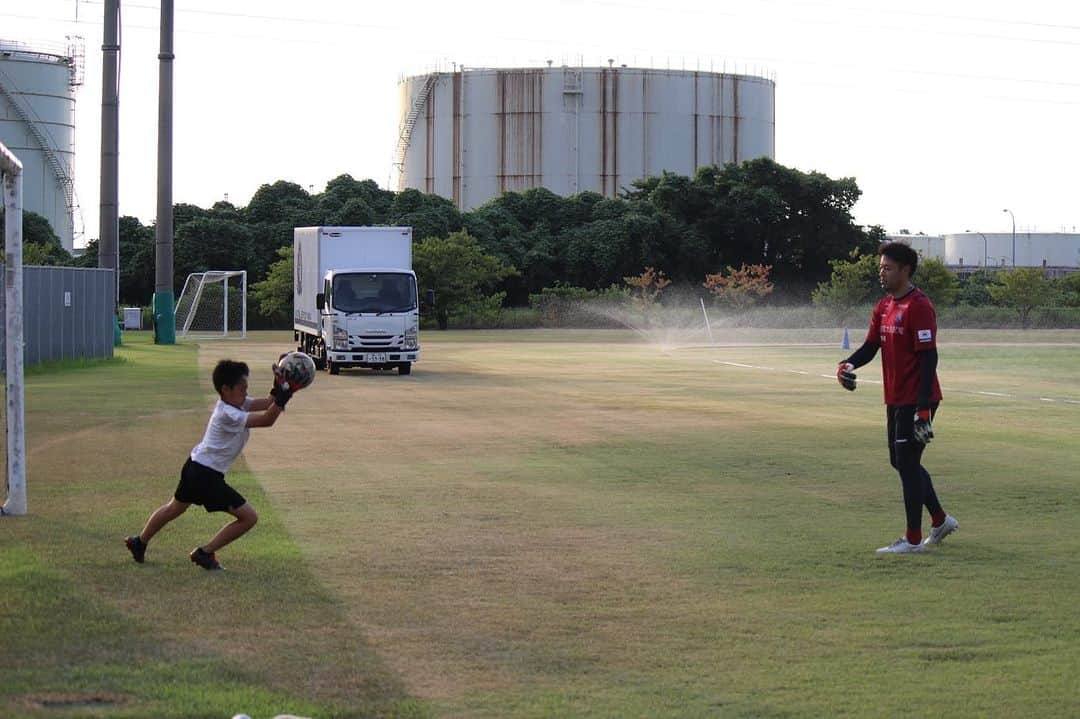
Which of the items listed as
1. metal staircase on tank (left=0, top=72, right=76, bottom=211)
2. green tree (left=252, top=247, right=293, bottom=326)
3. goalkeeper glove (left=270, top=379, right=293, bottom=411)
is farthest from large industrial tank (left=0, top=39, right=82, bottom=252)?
goalkeeper glove (left=270, top=379, right=293, bottom=411)

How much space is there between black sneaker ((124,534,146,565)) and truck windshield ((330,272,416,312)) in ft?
86.9

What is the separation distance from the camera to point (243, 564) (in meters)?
10.1

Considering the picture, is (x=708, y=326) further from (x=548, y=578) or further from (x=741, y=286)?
(x=548, y=578)

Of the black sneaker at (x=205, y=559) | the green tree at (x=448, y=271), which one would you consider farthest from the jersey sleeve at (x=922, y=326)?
the green tree at (x=448, y=271)

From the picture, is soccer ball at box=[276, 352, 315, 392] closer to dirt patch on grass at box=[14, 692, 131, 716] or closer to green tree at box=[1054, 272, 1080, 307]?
dirt patch on grass at box=[14, 692, 131, 716]

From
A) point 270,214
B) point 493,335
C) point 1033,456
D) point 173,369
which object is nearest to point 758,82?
point 270,214

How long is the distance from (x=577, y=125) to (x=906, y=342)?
80031 millimetres

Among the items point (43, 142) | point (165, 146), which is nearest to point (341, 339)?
point (165, 146)

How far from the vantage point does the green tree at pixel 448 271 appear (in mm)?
70562

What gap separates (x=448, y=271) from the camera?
2793 inches

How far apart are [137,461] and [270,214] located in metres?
66.5

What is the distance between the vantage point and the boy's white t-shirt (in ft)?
31.6

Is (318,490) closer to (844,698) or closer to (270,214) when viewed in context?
(844,698)

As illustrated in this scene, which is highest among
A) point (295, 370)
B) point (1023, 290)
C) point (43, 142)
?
point (43, 142)
